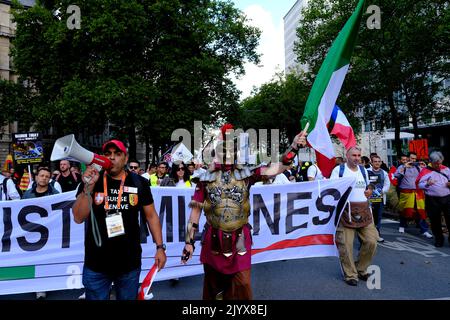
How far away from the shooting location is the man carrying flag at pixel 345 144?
4297 mm

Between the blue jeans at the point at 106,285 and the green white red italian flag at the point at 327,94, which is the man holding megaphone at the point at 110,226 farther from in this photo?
the green white red italian flag at the point at 327,94

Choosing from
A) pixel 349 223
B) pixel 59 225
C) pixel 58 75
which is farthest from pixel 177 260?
pixel 58 75

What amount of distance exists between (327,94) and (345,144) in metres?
1.82

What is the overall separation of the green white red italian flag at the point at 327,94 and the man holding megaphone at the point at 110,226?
1.83m

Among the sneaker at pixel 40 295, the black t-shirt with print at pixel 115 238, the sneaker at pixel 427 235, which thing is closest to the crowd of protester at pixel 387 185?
the sneaker at pixel 427 235

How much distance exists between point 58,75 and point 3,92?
5321mm

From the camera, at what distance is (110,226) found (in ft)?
10.6

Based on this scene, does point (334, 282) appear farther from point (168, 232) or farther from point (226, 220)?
point (226, 220)

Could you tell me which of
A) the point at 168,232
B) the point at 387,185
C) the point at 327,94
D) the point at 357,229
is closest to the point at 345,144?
the point at 357,229

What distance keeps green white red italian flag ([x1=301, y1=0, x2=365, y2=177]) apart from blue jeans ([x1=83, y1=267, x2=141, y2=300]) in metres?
2.11

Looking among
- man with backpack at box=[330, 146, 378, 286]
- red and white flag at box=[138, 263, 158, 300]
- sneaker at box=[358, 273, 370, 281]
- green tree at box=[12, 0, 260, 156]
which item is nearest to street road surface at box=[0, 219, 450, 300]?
sneaker at box=[358, 273, 370, 281]

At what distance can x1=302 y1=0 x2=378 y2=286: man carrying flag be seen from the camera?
14.1 ft

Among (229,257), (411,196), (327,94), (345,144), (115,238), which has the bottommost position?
(411,196)

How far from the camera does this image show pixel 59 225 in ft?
18.0
